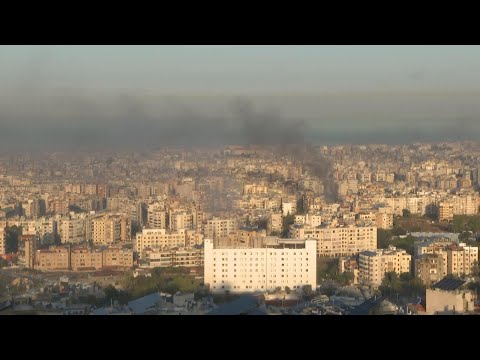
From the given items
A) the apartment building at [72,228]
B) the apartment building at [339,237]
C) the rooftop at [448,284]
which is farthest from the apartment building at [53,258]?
the rooftop at [448,284]

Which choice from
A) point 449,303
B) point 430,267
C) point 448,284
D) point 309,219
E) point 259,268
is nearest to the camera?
point 449,303

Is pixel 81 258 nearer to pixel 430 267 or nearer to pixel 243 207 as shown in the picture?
pixel 243 207

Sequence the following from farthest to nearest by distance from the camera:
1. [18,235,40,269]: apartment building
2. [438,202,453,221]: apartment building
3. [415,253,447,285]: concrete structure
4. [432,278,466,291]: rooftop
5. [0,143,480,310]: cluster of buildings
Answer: [438,202,453,221]: apartment building → [18,235,40,269]: apartment building → [0,143,480,310]: cluster of buildings → [415,253,447,285]: concrete structure → [432,278,466,291]: rooftop

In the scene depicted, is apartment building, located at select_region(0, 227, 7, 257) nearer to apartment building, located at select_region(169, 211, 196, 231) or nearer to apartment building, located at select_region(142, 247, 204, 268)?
apartment building, located at select_region(142, 247, 204, 268)

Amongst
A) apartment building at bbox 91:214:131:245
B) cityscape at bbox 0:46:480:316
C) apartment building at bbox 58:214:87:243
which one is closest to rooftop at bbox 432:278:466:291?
cityscape at bbox 0:46:480:316

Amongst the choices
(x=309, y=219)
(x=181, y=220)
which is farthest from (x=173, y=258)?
(x=309, y=219)
